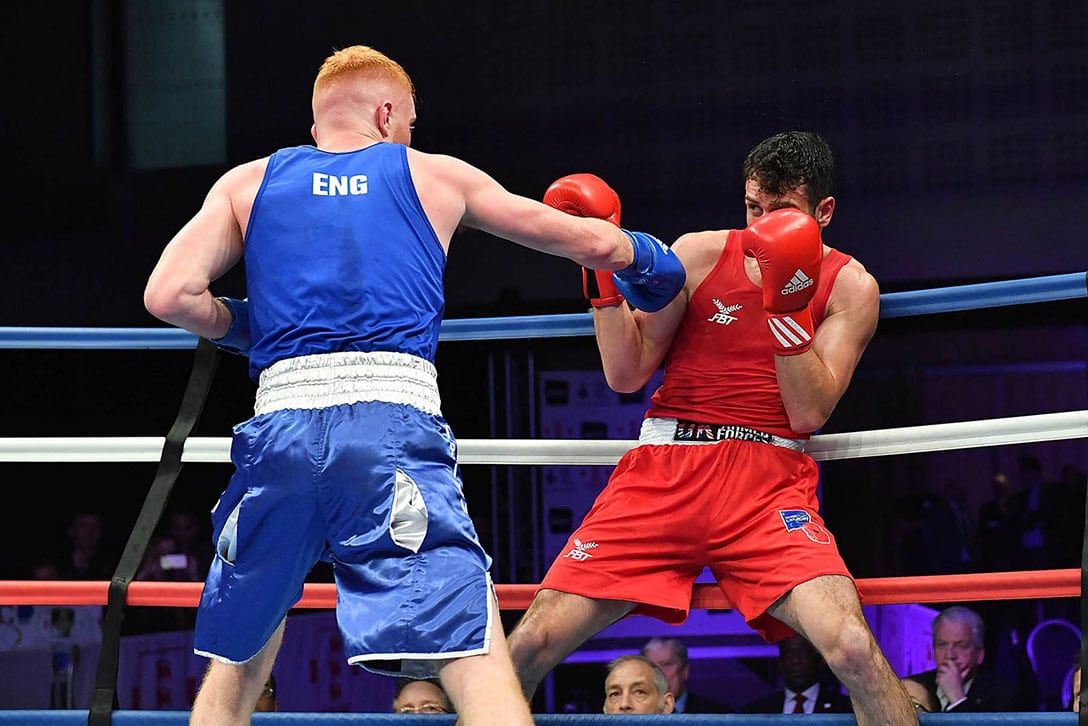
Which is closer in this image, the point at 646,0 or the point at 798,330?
the point at 798,330

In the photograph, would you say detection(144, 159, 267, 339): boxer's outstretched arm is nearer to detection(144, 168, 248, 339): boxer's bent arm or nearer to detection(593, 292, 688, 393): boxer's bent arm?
detection(144, 168, 248, 339): boxer's bent arm

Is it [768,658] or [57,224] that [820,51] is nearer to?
[768,658]

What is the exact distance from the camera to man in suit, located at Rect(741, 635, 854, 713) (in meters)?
→ 4.64

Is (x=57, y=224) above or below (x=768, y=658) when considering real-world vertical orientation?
above

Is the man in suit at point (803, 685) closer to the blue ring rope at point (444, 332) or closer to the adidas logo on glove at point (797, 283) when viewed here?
the blue ring rope at point (444, 332)

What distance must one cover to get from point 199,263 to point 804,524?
114 cm

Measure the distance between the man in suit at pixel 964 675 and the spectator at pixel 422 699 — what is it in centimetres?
165

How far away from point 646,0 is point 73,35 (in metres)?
2.95

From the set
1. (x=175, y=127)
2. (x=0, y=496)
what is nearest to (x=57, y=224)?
(x=175, y=127)

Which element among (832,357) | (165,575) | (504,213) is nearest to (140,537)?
(504,213)

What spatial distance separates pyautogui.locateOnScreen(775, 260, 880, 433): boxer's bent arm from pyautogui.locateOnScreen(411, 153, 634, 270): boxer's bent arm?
1.54 feet

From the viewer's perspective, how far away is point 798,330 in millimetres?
2234

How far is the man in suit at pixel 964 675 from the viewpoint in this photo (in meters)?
4.20

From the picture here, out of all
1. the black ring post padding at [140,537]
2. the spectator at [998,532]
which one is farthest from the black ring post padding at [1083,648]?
the spectator at [998,532]
